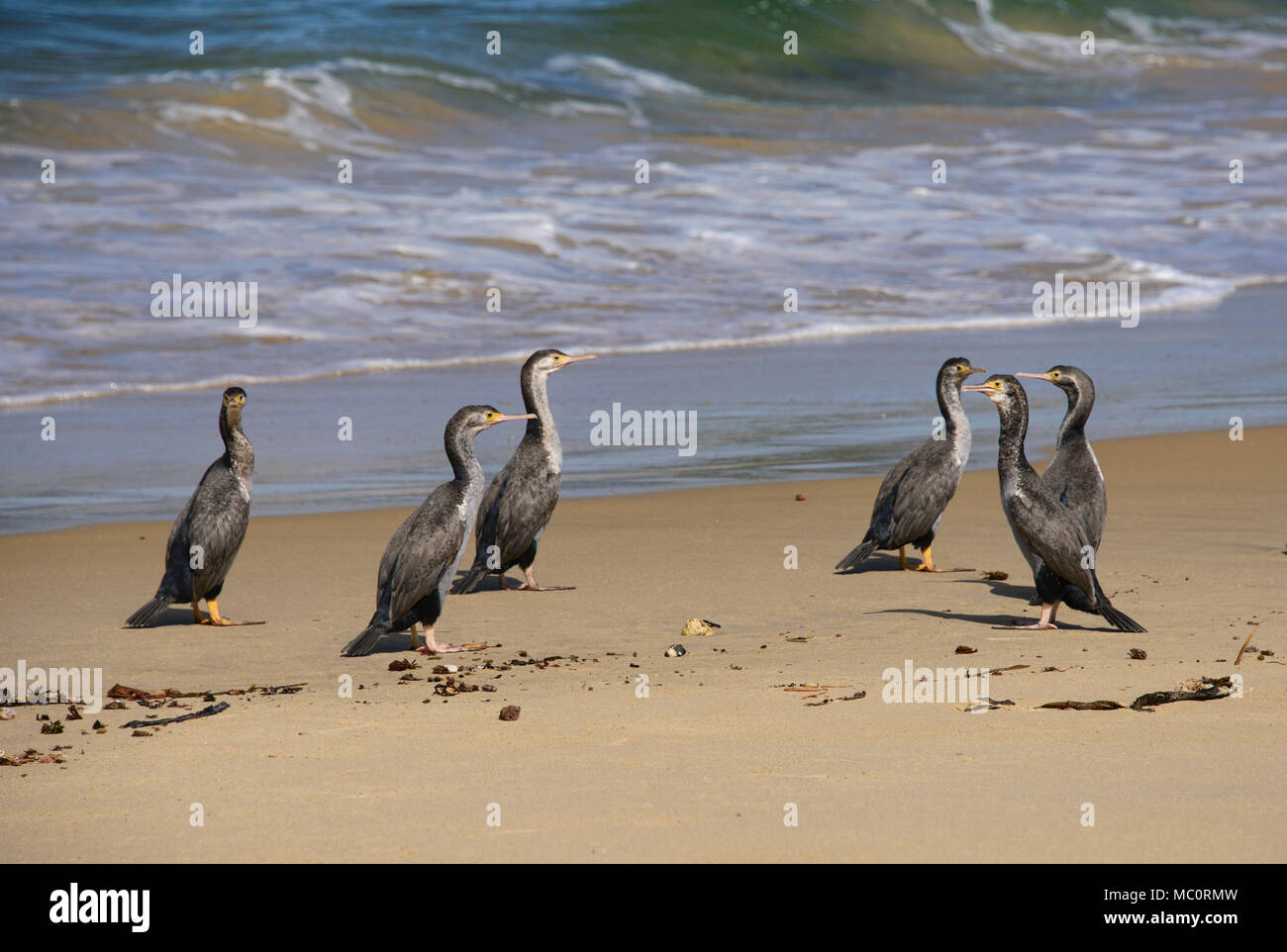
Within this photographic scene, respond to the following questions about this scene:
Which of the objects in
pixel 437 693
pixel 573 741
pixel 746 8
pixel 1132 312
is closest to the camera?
pixel 573 741

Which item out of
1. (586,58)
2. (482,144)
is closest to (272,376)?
(482,144)

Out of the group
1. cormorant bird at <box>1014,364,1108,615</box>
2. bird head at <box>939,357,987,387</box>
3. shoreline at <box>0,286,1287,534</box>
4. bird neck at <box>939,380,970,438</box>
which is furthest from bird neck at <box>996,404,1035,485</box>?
shoreline at <box>0,286,1287,534</box>

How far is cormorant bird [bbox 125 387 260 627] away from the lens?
7473 mm

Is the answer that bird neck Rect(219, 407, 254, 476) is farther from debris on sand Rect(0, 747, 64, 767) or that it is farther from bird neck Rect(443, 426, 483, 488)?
debris on sand Rect(0, 747, 64, 767)

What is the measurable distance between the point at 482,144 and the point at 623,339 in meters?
12.2

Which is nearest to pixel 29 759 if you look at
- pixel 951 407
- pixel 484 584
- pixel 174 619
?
pixel 174 619

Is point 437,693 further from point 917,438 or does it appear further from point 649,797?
point 917,438

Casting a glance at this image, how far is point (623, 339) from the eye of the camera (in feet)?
51.6

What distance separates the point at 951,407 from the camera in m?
9.34

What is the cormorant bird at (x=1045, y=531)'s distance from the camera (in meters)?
7.02

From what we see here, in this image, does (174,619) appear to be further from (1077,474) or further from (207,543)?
(1077,474)

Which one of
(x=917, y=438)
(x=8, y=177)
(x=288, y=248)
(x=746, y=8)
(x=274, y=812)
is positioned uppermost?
(x=746, y=8)

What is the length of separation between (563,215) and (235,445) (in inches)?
514

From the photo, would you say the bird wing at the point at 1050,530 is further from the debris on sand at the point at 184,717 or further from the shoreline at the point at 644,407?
the debris on sand at the point at 184,717
